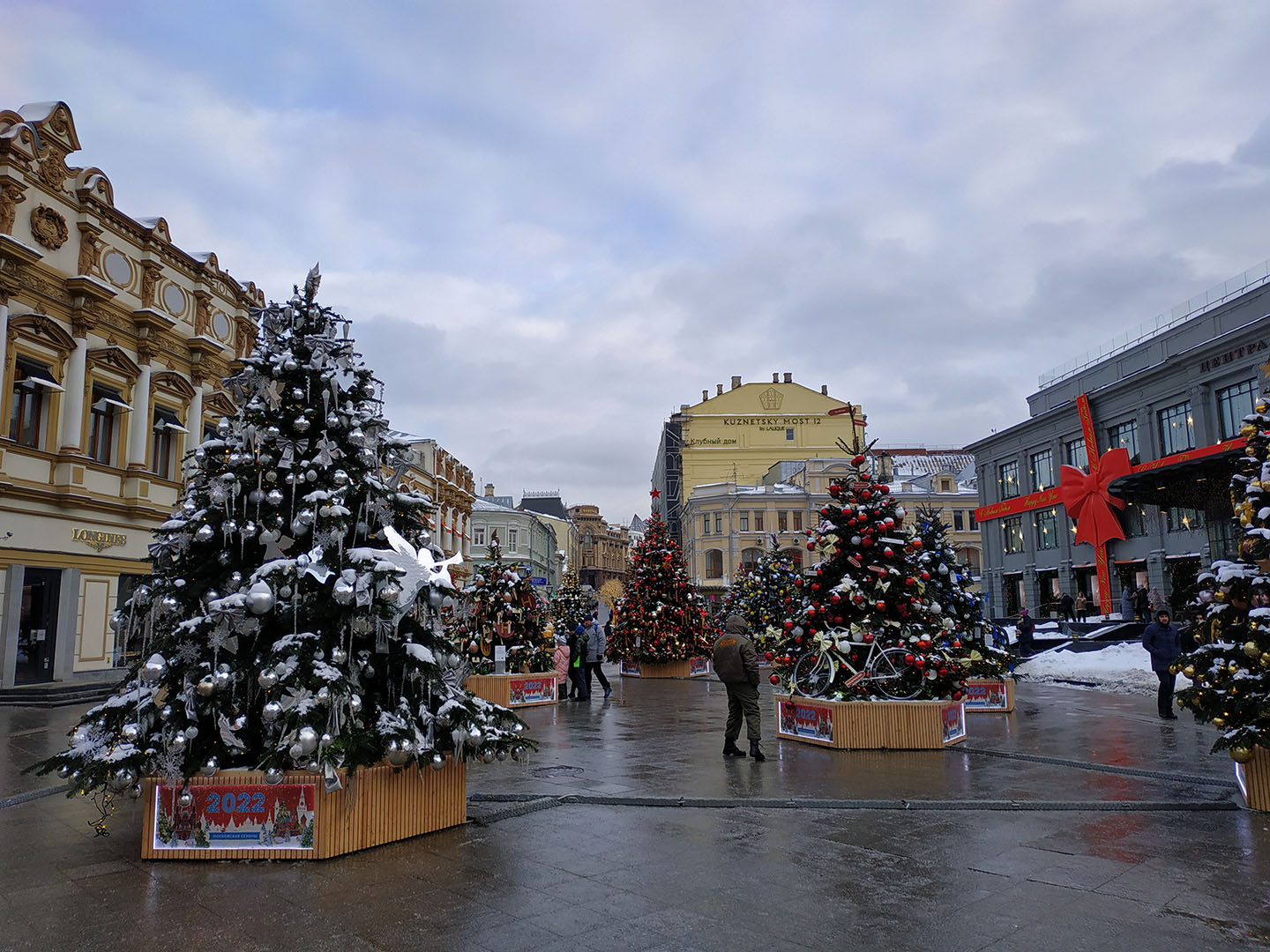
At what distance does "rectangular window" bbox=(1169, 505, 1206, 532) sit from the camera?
1398 inches

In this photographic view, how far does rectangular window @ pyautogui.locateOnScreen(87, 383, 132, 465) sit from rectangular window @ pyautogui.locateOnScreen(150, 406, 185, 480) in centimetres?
126

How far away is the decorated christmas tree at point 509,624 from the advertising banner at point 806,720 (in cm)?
721

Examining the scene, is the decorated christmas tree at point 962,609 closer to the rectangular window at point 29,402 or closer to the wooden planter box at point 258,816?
the wooden planter box at point 258,816

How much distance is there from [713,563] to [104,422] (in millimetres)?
48025

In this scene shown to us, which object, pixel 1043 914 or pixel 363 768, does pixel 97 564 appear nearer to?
pixel 363 768

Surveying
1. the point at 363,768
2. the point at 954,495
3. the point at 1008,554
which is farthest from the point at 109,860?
the point at 954,495

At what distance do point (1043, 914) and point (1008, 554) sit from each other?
48.8 m

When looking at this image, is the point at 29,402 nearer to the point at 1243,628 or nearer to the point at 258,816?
the point at 258,816

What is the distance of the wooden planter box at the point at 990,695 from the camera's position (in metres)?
14.9

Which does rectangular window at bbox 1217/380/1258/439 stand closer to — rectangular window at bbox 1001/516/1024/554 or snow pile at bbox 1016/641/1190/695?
snow pile at bbox 1016/641/1190/695

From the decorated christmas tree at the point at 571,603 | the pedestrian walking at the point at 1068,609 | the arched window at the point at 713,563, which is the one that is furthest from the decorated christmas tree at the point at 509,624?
the arched window at the point at 713,563

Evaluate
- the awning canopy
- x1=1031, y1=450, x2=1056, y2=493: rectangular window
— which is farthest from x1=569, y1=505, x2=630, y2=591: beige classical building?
the awning canopy

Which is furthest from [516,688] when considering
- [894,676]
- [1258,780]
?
[1258,780]

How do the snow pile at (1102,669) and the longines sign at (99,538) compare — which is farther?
the longines sign at (99,538)
